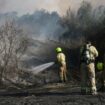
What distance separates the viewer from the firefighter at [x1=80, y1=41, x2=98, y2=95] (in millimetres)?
15727

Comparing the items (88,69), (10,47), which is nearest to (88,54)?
(88,69)

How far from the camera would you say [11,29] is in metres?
26.2

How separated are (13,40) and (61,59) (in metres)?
4.97

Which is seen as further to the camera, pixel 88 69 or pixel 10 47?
pixel 10 47

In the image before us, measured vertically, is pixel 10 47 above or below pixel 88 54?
above

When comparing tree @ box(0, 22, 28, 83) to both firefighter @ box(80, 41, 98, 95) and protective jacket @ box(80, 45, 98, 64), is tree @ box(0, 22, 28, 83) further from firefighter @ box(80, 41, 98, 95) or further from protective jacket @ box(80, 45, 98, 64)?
protective jacket @ box(80, 45, 98, 64)

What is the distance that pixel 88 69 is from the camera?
1573cm

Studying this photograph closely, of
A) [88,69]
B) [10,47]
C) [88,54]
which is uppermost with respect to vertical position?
[10,47]

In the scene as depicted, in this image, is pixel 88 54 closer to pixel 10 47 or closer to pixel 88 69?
pixel 88 69

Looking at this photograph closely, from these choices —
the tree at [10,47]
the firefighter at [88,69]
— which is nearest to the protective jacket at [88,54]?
the firefighter at [88,69]

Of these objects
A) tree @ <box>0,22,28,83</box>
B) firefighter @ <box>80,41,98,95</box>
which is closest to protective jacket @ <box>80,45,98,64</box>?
firefighter @ <box>80,41,98,95</box>

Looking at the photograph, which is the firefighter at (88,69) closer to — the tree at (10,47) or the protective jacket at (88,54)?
the protective jacket at (88,54)

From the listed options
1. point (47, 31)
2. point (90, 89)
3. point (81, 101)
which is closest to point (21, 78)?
point (90, 89)

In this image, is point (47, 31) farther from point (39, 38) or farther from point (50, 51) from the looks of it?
point (50, 51)
